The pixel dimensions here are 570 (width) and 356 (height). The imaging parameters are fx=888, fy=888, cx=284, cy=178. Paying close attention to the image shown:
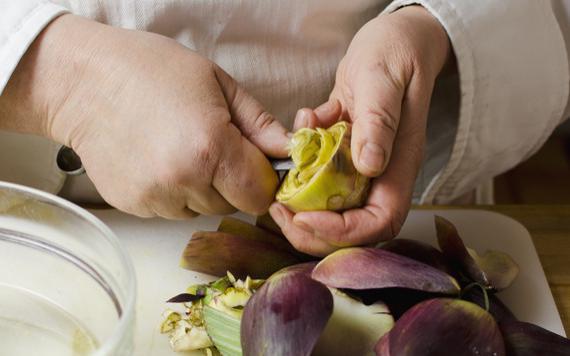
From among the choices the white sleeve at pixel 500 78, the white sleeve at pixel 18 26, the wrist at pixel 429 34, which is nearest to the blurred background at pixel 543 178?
the white sleeve at pixel 500 78

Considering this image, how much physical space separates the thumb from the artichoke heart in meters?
→ 0.02

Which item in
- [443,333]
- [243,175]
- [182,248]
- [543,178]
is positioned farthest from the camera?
[543,178]

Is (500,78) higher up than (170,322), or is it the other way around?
(500,78)

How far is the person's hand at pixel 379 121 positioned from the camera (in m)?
0.62

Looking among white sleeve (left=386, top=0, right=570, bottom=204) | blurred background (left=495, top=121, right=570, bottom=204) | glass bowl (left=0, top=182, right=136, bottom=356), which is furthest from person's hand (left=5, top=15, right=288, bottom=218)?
blurred background (left=495, top=121, right=570, bottom=204)

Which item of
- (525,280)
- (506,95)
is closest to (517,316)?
(525,280)

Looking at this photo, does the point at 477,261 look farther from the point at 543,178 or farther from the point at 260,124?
the point at 543,178

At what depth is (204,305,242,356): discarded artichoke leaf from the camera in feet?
1.94

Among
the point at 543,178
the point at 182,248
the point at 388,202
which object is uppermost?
the point at 388,202

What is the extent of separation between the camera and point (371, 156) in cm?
61

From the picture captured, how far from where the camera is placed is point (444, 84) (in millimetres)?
896

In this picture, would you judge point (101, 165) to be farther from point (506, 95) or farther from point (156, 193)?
point (506, 95)

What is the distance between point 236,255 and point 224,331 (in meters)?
0.09

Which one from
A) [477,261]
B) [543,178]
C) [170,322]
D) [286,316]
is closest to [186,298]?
[170,322]
